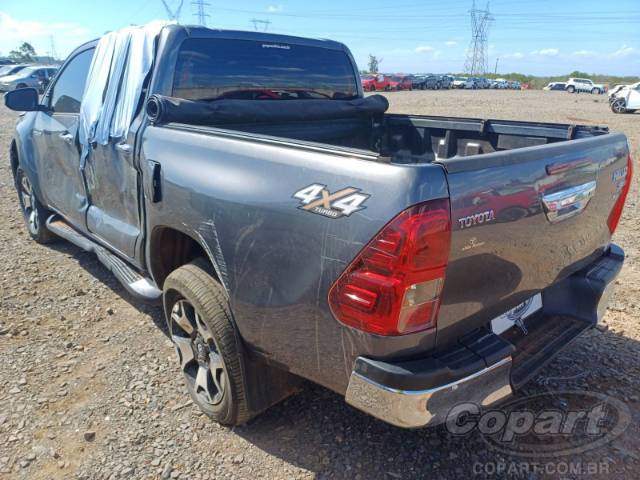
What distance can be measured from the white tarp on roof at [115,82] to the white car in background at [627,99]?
25896 mm

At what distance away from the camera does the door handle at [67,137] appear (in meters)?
3.96

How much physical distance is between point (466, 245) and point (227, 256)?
107cm

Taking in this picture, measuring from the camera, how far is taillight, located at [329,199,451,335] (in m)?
1.70

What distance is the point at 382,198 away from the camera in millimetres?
1731

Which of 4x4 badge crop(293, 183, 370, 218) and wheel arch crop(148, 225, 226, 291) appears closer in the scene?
4x4 badge crop(293, 183, 370, 218)

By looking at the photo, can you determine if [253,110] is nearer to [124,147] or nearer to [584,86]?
[124,147]

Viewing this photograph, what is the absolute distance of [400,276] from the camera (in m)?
1.74

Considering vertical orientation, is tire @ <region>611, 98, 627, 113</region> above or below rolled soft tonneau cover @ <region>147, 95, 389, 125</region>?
below

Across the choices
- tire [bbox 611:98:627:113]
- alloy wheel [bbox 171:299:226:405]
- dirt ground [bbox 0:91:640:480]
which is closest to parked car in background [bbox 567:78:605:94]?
tire [bbox 611:98:627:113]

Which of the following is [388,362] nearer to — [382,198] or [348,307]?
[348,307]

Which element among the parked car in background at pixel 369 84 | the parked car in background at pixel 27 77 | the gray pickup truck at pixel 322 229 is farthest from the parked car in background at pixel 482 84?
the gray pickup truck at pixel 322 229

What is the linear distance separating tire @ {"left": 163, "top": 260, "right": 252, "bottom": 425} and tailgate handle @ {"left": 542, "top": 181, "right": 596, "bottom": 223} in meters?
1.53

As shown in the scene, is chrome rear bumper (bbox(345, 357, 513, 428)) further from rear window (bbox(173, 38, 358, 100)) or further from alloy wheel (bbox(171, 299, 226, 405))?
rear window (bbox(173, 38, 358, 100))

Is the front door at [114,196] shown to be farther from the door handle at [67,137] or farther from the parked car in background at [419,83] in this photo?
the parked car in background at [419,83]
